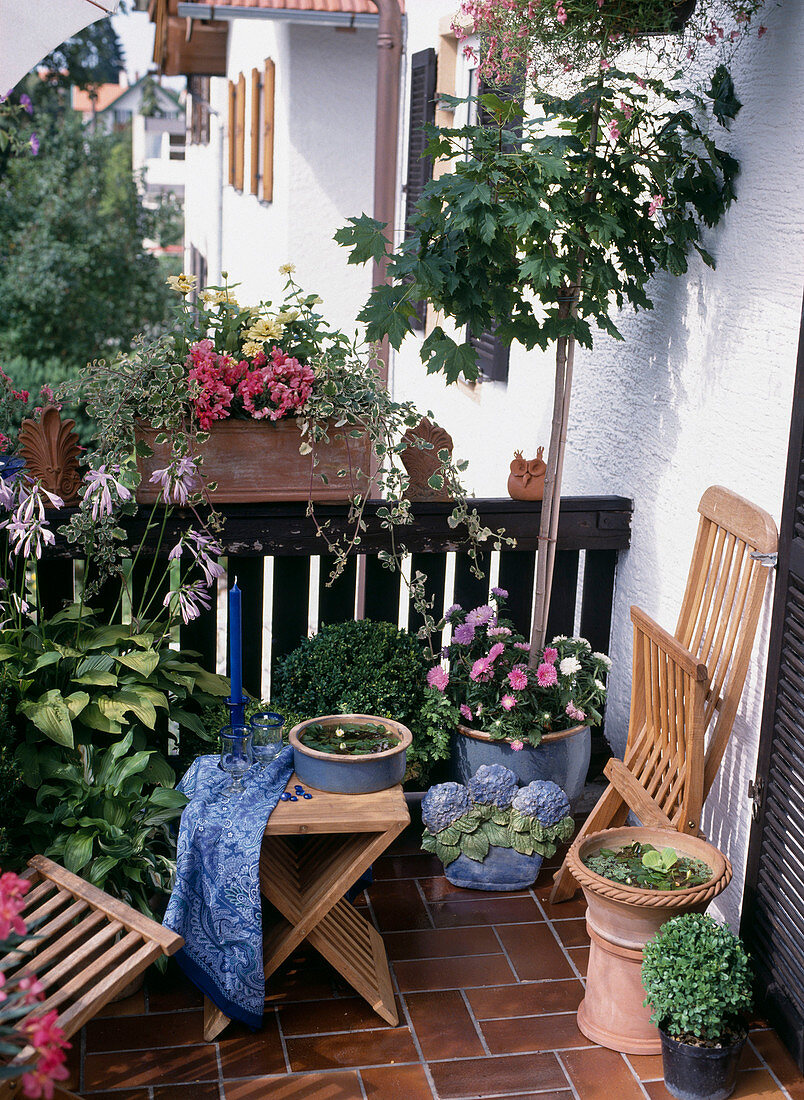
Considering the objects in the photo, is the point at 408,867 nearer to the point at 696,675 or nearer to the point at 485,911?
the point at 485,911

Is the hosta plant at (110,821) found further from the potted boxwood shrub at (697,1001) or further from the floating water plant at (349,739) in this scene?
the potted boxwood shrub at (697,1001)

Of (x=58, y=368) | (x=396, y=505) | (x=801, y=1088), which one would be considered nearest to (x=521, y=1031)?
(x=801, y=1088)

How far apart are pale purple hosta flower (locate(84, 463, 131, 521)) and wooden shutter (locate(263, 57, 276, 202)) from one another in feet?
19.2

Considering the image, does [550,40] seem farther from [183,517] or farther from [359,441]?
[183,517]

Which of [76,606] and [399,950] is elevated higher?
[76,606]

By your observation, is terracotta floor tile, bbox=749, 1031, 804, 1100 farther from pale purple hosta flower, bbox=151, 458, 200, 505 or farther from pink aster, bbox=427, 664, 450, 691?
pale purple hosta flower, bbox=151, 458, 200, 505

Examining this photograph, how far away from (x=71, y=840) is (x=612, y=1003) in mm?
1478

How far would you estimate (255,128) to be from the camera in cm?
978

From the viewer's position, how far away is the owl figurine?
402 centimetres

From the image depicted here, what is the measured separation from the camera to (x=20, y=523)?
321 centimetres

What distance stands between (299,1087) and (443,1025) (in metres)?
0.44

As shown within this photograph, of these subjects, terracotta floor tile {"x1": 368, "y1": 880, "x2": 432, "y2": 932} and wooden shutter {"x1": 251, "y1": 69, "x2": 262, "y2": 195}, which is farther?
wooden shutter {"x1": 251, "y1": 69, "x2": 262, "y2": 195}

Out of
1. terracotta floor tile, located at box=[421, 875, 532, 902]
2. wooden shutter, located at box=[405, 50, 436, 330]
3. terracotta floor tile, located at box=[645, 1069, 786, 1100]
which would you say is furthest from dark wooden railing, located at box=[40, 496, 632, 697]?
wooden shutter, located at box=[405, 50, 436, 330]

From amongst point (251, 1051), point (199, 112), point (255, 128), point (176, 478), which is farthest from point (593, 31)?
point (199, 112)
